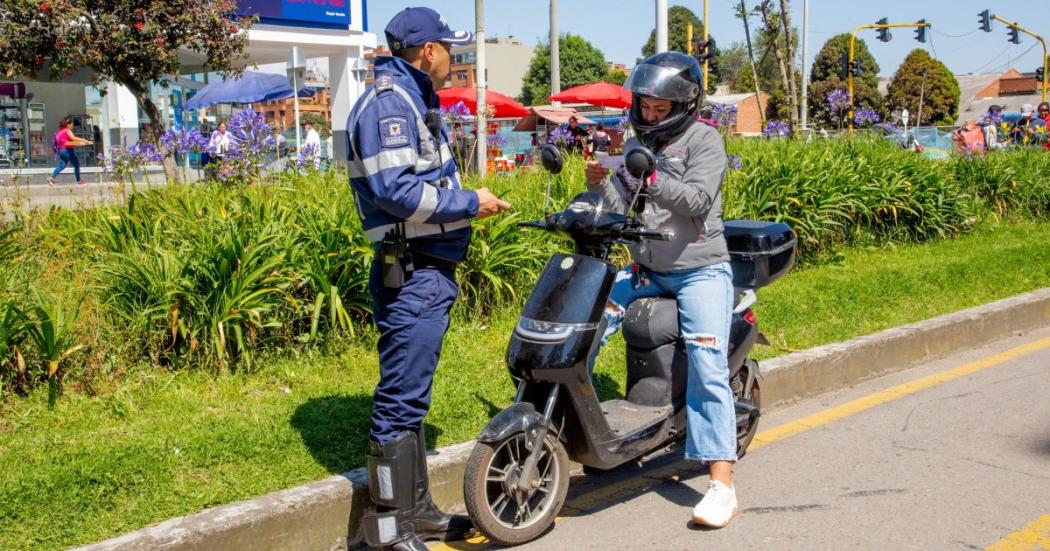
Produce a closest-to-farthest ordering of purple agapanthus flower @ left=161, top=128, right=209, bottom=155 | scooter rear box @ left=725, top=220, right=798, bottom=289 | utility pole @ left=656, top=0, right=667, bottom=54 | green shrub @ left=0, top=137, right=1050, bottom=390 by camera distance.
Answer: scooter rear box @ left=725, top=220, right=798, bottom=289
green shrub @ left=0, top=137, right=1050, bottom=390
purple agapanthus flower @ left=161, top=128, right=209, bottom=155
utility pole @ left=656, top=0, right=667, bottom=54

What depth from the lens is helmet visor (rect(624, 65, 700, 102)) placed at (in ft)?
13.5

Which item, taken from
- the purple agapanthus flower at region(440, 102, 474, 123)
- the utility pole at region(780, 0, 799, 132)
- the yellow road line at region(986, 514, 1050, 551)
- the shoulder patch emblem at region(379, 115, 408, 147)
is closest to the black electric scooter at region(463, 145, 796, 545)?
the shoulder patch emblem at region(379, 115, 408, 147)

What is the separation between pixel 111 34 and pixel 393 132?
11.9 metres

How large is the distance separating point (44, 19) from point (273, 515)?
478 inches

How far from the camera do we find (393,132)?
11.7 ft

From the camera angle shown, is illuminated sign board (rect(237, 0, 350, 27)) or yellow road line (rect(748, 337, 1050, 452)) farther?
illuminated sign board (rect(237, 0, 350, 27))

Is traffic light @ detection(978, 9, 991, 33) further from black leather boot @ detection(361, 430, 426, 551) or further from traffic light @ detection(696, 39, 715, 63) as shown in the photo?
black leather boot @ detection(361, 430, 426, 551)

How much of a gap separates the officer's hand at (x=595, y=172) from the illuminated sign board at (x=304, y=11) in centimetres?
2131

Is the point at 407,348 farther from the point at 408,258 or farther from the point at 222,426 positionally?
the point at 222,426

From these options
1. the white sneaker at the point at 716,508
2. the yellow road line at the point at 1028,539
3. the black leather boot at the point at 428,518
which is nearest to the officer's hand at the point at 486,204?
the black leather boot at the point at 428,518

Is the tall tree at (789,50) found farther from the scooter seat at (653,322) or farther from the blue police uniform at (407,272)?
the blue police uniform at (407,272)

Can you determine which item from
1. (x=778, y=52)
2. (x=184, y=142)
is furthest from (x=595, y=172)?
(x=778, y=52)

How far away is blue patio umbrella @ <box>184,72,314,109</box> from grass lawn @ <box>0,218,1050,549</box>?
1845 cm

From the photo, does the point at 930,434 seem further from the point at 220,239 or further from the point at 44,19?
the point at 44,19
